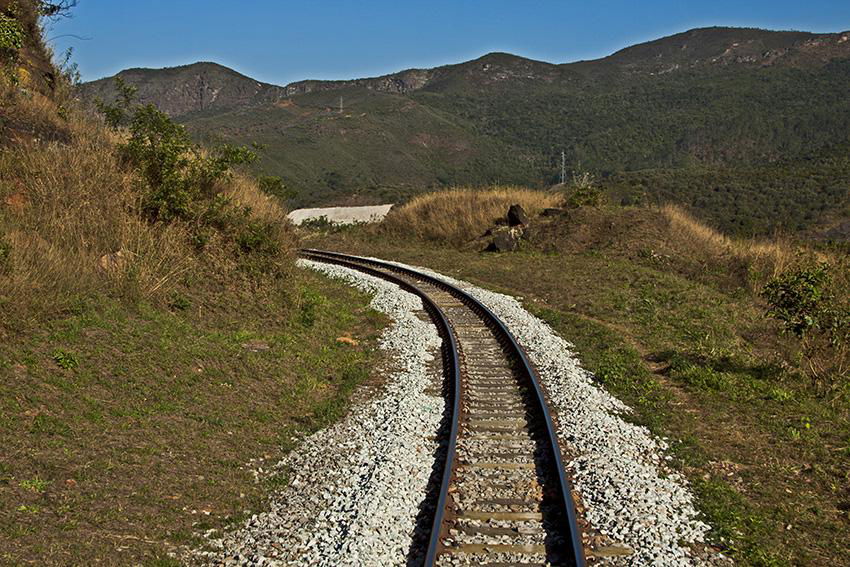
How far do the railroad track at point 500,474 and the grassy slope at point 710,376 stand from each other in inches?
53.0

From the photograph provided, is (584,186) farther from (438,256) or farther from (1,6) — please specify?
(1,6)

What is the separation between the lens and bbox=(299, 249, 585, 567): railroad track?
18.7 ft

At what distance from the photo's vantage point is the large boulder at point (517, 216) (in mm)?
28188

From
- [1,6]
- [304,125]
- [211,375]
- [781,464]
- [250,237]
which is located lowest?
[781,464]

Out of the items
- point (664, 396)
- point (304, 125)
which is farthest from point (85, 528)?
point (304, 125)

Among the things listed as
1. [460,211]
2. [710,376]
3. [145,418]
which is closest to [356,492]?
[145,418]

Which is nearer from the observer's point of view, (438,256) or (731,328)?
(731,328)

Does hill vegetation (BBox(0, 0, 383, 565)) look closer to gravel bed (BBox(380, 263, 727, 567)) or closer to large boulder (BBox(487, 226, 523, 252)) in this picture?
gravel bed (BBox(380, 263, 727, 567))

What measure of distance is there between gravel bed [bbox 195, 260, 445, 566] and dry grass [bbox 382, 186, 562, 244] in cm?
1973

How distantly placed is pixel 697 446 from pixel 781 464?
86 centimetres

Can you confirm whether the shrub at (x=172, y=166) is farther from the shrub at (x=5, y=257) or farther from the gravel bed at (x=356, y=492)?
the gravel bed at (x=356, y=492)

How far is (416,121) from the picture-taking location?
161750mm

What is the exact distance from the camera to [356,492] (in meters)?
6.82

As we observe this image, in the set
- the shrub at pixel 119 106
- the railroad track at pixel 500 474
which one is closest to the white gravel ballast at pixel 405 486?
the railroad track at pixel 500 474
